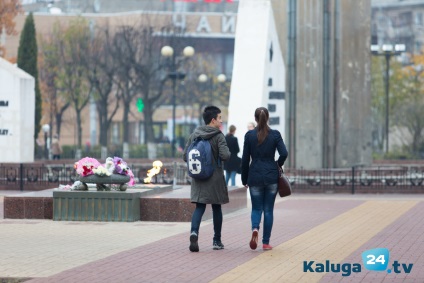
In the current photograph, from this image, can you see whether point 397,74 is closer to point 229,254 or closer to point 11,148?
point 11,148

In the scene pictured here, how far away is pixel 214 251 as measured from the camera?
53.7 feet

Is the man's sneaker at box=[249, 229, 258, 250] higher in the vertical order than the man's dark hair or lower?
lower

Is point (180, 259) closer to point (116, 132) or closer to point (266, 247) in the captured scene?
point (266, 247)

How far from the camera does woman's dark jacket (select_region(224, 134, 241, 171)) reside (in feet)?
94.3

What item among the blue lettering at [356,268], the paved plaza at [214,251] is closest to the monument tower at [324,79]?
the paved plaza at [214,251]

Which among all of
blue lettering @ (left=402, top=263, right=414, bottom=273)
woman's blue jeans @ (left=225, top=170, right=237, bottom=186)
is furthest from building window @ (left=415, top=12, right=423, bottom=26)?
blue lettering @ (left=402, top=263, right=414, bottom=273)

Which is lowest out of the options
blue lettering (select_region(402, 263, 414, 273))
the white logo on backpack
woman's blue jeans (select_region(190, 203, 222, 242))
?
blue lettering (select_region(402, 263, 414, 273))

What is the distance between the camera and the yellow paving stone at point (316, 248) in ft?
44.8

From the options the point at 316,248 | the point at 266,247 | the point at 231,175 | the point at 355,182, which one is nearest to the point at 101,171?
the point at 266,247

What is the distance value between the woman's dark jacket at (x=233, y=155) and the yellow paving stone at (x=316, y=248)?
4651 millimetres

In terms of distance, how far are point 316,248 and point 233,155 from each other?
12.3m

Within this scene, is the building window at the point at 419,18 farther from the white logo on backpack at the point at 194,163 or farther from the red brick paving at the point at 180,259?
the white logo on backpack at the point at 194,163

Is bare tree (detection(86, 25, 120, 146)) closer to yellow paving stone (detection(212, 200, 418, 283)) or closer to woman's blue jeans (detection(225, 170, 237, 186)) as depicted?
woman's blue jeans (detection(225, 170, 237, 186))

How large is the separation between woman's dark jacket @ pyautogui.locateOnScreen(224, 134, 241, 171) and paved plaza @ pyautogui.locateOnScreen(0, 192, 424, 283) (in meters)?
4.90
